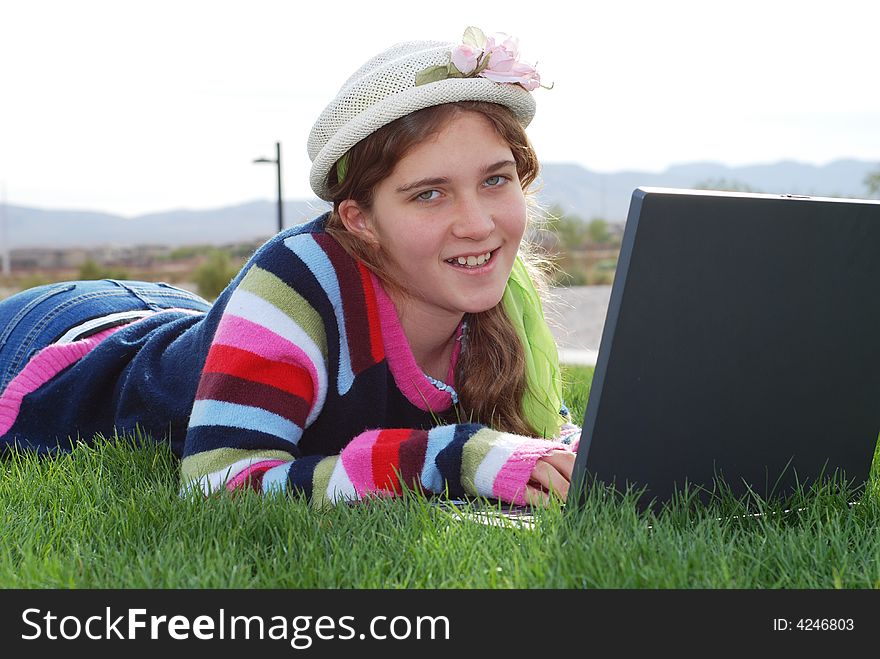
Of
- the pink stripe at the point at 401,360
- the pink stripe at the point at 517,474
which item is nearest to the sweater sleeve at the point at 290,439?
the pink stripe at the point at 517,474

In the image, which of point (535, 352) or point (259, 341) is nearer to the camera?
point (259, 341)

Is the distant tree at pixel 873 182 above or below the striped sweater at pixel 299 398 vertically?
above

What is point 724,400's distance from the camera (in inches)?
72.7

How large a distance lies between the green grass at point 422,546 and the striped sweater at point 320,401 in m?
0.10

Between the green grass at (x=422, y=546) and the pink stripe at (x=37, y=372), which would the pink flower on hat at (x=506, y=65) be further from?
the pink stripe at (x=37, y=372)

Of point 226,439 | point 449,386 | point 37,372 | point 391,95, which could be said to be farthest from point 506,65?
point 37,372

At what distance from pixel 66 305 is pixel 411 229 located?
5.58ft

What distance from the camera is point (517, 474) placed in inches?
79.8

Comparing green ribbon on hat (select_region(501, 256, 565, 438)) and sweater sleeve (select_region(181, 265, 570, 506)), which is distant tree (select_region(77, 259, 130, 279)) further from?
sweater sleeve (select_region(181, 265, 570, 506))

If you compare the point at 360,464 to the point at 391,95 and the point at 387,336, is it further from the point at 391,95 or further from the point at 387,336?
the point at 391,95

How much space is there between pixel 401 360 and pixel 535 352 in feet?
1.96

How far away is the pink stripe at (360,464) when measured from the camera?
6.86 ft
